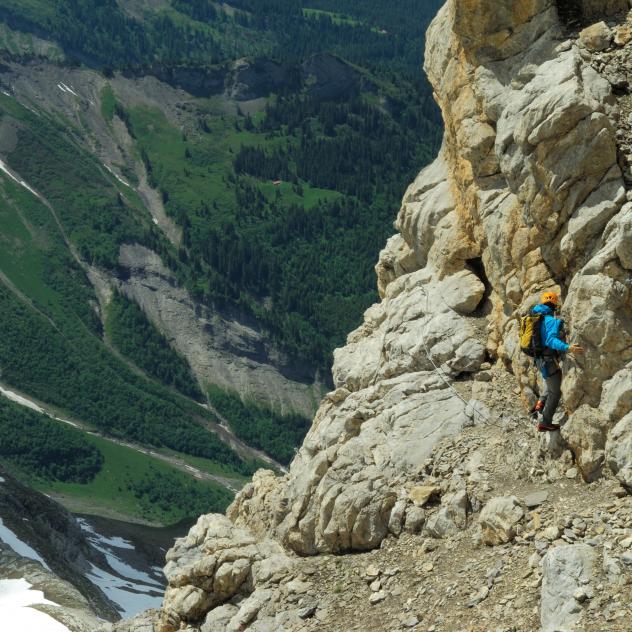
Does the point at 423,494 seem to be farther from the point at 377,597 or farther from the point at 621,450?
the point at 621,450

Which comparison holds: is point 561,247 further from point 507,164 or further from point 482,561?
point 482,561

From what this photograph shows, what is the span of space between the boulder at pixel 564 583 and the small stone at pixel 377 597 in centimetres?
737

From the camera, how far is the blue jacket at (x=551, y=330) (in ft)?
122

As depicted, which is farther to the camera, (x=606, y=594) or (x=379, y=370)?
(x=379, y=370)

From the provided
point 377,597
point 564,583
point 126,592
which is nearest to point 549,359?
point 564,583

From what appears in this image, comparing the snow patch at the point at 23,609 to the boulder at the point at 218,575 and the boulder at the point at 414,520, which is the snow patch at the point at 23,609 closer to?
the boulder at the point at 218,575

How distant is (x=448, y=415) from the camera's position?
4469cm

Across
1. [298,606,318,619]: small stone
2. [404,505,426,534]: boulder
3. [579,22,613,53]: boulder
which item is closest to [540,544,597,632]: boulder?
[404,505,426,534]: boulder

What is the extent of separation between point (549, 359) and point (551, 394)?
47.6 inches

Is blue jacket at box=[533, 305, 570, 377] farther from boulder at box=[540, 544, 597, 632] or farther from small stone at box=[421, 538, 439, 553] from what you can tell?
small stone at box=[421, 538, 439, 553]

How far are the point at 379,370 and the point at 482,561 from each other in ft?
49.8

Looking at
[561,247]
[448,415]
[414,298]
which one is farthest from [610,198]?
[414,298]

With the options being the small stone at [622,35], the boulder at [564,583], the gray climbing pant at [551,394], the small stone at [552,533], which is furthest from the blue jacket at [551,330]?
the small stone at [622,35]

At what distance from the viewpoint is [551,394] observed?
1537 inches
